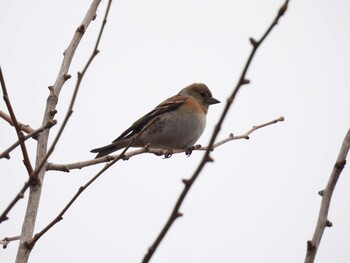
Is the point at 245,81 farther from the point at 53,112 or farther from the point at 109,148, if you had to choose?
the point at 109,148

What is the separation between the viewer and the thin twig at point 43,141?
289 cm

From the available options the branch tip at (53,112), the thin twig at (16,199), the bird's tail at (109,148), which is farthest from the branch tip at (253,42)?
the bird's tail at (109,148)

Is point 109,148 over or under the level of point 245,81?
over

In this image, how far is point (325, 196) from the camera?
2.29 metres

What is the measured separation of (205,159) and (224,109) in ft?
0.64

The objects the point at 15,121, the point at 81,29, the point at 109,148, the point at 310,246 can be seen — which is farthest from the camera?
the point at 109,148

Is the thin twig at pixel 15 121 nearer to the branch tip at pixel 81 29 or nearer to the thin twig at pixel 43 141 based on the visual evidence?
the thin twig at pixel 43 141

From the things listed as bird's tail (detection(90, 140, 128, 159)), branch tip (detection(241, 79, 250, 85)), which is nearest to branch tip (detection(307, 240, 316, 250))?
branch tip (detection(241, 79, 250, 85))

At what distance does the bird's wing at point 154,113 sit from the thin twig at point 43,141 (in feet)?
14.6

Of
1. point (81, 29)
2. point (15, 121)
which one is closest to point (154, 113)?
point (81, 29)

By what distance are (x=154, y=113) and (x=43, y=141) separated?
5401 mm

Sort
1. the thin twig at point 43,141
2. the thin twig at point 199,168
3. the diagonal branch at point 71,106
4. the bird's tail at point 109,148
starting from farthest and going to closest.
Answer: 1. the bird's tail at point 109,148
2. the thin twig at point 43,141
3. the diagonal branch at point 71,106
4. the thin twig at point 199,168

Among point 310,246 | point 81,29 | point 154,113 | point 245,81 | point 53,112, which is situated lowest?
point 310,246

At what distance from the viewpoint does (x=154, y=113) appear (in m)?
8.82
